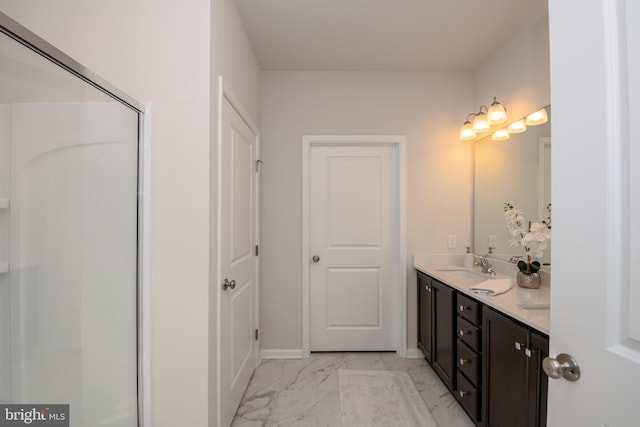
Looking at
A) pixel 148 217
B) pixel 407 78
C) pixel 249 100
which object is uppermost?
pixel 407 78

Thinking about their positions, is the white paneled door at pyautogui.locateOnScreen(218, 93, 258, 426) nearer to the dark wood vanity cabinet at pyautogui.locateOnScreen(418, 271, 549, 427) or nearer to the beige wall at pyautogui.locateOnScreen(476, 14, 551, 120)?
the dark wood vanity cabinet at pyautogui.locateOnScreen(418, 271, 549, 427)

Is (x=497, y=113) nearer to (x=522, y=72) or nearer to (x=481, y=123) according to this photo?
(x=481, y=123)

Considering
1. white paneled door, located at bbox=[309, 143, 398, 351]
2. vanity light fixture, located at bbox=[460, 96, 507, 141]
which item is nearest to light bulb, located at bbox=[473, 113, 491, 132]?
vanity light fixture, located at bbox=[460, 96, 507, 141]

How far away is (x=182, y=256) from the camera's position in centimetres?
147

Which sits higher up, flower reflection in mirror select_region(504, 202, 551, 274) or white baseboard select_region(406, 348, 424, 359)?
flower reflection in mirror select_region(504, 202, 551, 274)

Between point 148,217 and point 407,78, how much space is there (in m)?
2.46

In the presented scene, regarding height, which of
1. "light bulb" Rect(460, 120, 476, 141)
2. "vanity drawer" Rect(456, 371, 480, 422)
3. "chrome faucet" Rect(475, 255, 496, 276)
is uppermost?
"light bulb" Rect(460, 120, 476, 141)

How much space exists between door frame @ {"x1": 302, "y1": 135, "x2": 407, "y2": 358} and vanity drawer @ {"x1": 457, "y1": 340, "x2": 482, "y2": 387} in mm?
815

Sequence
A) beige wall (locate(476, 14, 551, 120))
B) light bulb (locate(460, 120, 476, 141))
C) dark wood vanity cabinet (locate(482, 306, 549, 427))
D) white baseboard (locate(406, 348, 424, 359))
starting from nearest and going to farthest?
1. dark wood vanity cabinet (locate(482, 306, 549, 427))
2. beige wall (locate(476, 14, 551, 120))
3. light bulb (locate(460, 120, 476, 141))
4. white baseboard (locate(406, 348, 424, 359))

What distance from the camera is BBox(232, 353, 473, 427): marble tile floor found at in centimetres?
190

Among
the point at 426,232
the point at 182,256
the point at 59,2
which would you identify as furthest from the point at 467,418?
the point at 59,2

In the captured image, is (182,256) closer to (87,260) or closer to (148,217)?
(148,217)

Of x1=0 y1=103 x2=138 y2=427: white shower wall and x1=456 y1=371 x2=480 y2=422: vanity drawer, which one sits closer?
x1=0 y1=103 x2=138 y2=427: white shower wall

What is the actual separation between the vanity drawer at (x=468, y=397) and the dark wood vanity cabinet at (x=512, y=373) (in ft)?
0.26
